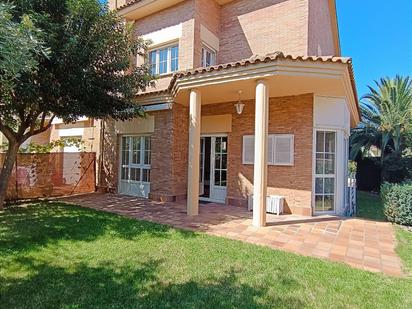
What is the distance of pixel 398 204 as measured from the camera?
8945mm

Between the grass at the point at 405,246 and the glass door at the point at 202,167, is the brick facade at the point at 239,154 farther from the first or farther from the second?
the grass at the point at 405,246

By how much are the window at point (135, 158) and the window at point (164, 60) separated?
11.1ft

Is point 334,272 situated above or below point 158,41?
below

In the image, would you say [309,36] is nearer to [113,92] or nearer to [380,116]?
[113,92]

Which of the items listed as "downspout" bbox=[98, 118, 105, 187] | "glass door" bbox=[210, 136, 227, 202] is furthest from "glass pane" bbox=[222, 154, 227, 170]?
"downspout" bbox=[98, 118, 105, 187]

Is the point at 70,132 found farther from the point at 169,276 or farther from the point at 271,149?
the point at 169,276

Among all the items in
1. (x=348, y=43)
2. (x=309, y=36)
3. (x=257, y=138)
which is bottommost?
(x=257, y=138)

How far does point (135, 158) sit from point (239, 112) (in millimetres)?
5789

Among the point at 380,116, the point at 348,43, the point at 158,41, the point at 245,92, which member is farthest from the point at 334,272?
the point at 348,43

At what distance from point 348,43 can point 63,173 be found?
24.5 metres

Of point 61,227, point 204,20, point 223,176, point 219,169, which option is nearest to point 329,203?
point 223,176

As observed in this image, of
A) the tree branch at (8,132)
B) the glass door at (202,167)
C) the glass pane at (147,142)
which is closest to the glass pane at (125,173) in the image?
the glass pane at (147,142)

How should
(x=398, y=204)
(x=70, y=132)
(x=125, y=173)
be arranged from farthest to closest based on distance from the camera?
1. (x=70, y=132)
2. (x=125, y=173)
3. (x=398, y=204)

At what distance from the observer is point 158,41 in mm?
13328
